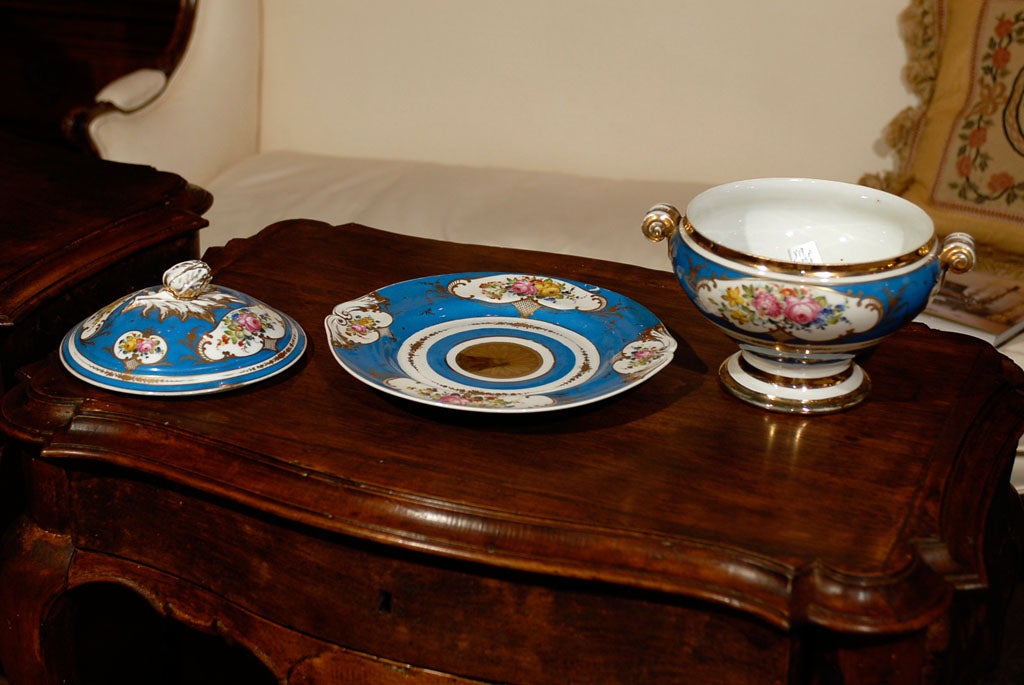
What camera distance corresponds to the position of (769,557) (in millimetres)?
674

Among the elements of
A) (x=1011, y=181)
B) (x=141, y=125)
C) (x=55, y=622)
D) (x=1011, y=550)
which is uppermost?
(x=1011, y=181)

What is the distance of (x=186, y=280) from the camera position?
873 millimetres

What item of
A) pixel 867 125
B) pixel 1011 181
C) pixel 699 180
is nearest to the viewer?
pixel 1011 181

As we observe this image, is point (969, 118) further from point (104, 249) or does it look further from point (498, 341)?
point (104, 249)

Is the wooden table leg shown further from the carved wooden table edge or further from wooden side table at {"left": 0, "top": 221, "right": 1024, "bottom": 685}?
the carved wooden table edge

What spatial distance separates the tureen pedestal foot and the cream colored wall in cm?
95

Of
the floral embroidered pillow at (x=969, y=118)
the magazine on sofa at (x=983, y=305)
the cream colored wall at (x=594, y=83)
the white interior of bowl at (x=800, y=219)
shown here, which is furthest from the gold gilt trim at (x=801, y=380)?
the cream colored wall at (x=594, y=83)

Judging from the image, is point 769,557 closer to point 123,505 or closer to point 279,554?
point 279,554

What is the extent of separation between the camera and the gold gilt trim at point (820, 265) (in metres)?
0.77

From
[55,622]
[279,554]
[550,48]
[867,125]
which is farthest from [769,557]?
[550,48]

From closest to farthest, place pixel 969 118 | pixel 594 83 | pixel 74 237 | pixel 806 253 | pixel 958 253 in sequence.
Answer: pixel 958 253
pixel 806 253
pixel 74 237
pixel 969 118
pixel 594 83

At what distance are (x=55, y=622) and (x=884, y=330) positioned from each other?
0.69 m

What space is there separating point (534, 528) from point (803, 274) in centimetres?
26

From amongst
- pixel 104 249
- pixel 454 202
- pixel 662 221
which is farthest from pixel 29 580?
pixel 454 202
